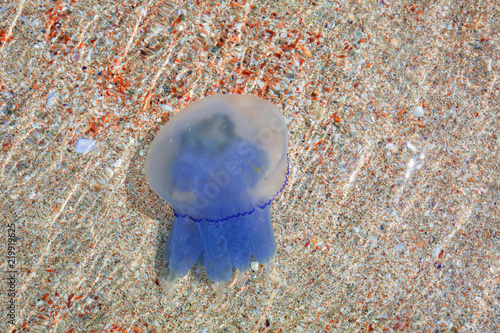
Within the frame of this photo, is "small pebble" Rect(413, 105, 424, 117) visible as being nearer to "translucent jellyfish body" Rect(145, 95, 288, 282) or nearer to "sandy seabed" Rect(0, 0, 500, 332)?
"sandy seabed" Rect(0, 0, 500, 332)

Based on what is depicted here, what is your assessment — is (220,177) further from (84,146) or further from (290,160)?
(84,146)

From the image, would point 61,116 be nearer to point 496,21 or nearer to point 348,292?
point 348,292

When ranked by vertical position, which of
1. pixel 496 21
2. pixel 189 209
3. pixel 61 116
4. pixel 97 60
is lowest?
pixel 189 209

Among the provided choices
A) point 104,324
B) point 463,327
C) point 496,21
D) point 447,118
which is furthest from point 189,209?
point 496,21

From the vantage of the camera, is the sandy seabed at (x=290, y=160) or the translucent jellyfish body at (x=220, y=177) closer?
the translucent jellyfish body at (x=220, y=177)

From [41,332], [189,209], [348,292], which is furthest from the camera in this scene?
[348,292]

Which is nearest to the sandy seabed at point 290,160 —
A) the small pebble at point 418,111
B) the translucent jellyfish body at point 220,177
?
Answer: the small pebble at point 418,111

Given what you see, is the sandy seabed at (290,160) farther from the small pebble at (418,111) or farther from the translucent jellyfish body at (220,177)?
the translucent jellyfish body at (220,177)
